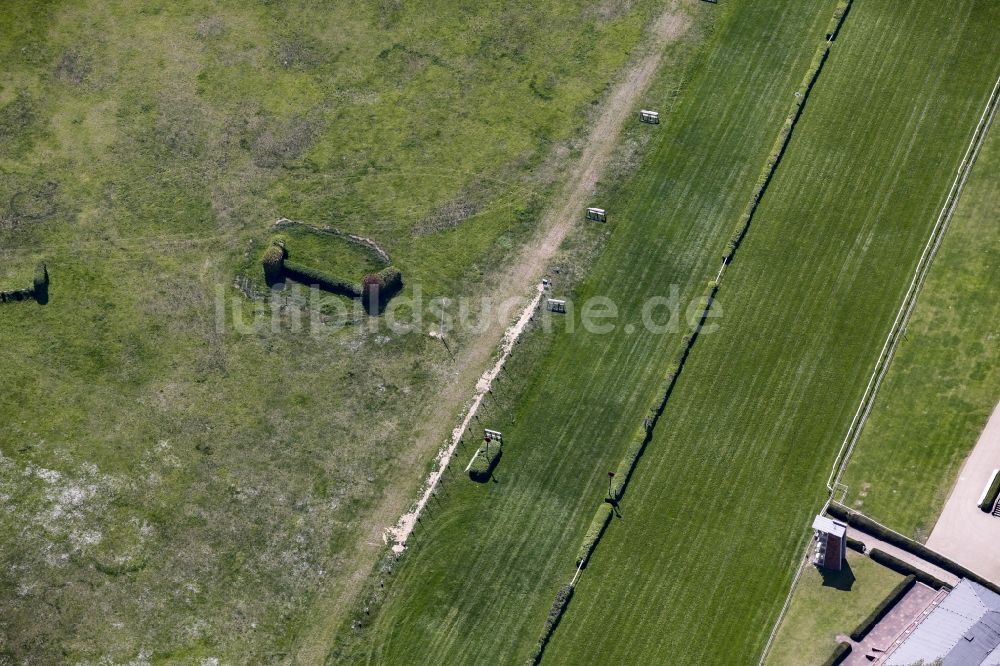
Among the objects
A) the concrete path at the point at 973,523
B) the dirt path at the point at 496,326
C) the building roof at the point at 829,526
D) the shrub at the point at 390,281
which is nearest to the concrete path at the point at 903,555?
the concrete path at the point at 973,523

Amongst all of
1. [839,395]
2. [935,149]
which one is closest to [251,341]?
[839,395]

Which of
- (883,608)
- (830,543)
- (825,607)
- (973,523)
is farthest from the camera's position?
(973,523)

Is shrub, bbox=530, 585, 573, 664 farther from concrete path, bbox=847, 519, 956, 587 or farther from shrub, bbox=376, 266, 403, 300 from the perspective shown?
shrub, bbox=376, 266, 403, 300

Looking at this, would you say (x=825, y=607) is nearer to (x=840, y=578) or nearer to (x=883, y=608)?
(x=840, y=578)

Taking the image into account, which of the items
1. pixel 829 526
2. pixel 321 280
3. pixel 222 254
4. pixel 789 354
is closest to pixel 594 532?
pixel 829 526

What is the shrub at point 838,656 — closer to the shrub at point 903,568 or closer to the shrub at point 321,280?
the shrub at point 903,568

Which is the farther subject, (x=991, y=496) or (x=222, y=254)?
(x=222, y=254)
